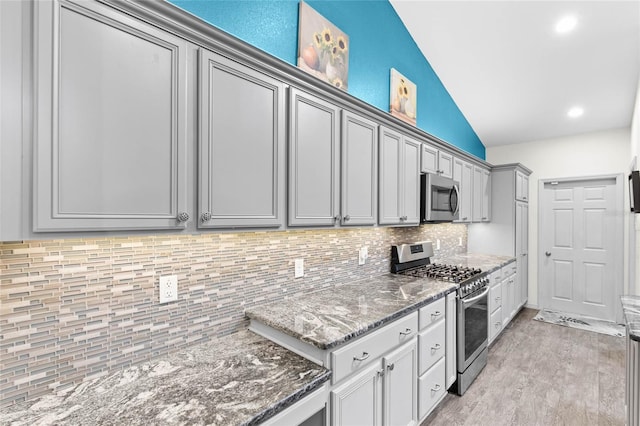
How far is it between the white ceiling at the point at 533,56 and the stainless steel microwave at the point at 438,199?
1.52 metres

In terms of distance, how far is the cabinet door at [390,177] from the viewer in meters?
2.38

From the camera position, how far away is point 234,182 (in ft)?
4.64

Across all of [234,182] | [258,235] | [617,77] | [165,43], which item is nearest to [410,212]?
[258,235]

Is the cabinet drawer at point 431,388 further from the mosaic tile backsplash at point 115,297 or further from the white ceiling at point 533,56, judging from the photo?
the white ceiling at point 533,56

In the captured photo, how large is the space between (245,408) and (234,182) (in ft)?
2.95

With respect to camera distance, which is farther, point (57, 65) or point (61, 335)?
point (61, 335)

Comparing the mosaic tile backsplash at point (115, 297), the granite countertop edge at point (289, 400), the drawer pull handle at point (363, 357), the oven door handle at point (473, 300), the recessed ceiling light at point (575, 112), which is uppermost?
the recessed ceiling light at point (575, 112)

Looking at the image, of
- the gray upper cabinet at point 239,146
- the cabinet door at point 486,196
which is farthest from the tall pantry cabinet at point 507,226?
the gray upper cabinet at point 239,146

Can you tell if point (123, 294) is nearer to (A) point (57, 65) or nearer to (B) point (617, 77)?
(A) point (57, 65)

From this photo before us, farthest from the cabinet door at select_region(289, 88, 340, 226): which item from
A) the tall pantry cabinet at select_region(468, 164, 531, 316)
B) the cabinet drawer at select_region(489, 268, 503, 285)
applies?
the tall pantry cabinet at select_region(468, 164, 531, 316)

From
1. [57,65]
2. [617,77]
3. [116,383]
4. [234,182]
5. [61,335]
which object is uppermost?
[617,77]

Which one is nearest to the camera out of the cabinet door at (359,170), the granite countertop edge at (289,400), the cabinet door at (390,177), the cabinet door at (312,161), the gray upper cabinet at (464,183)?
the granite countertop edge at (289,400)

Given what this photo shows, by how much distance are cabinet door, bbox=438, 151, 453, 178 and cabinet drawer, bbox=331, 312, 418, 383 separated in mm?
1813

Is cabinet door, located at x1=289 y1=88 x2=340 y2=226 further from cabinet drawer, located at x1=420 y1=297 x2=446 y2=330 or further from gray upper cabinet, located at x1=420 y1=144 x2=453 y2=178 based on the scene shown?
gray upper cabinet, located at x1=420 y1=144 x2=453 y2=178
